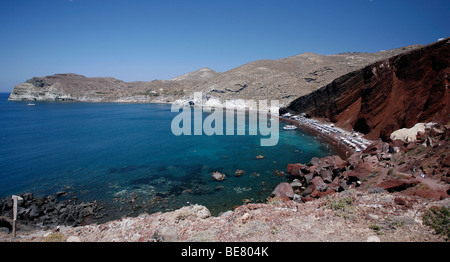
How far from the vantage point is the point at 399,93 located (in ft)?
105

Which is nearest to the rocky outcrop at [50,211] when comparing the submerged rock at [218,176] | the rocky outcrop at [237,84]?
the submerged rock at [218,176]

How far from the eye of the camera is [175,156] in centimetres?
3103

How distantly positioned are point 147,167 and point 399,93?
1468 inches

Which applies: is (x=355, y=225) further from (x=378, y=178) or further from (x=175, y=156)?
(x=175, y=156)

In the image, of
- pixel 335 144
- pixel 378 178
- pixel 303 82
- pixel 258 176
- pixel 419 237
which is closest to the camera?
pixel 419 237

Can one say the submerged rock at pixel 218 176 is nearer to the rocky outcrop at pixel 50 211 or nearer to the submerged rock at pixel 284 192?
the submerged rock at pixel 284 192

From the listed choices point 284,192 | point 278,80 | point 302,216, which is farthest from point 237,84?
point 302,216

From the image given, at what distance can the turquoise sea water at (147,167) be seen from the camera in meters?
19.3

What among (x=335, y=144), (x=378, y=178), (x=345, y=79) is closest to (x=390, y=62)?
(x=345, y=79)

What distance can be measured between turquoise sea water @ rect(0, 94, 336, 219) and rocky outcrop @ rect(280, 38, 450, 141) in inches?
339

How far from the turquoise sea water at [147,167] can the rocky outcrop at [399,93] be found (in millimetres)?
8618

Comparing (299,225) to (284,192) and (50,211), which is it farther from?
(50,211)
